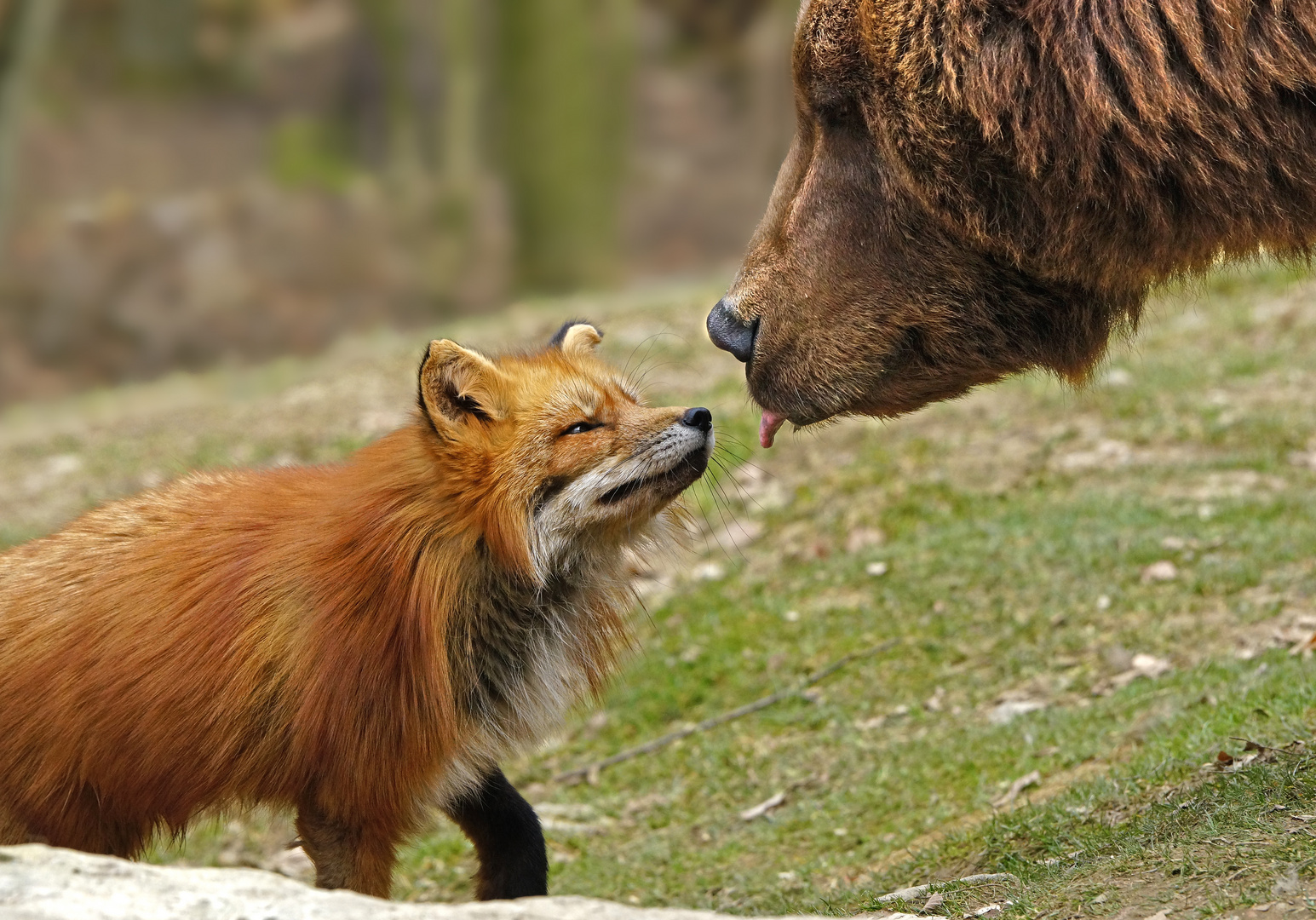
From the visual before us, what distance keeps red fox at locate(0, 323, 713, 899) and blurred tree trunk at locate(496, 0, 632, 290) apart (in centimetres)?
2071

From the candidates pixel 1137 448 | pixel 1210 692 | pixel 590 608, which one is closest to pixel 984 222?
pixel 590 608

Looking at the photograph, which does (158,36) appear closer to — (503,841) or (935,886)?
(503,841)

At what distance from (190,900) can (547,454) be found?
187 centimetres

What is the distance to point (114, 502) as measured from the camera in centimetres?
545

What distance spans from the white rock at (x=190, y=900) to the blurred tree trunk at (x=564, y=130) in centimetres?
2239

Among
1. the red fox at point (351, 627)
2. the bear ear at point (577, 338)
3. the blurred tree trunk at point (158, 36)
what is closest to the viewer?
the red fox at point (351, 627)

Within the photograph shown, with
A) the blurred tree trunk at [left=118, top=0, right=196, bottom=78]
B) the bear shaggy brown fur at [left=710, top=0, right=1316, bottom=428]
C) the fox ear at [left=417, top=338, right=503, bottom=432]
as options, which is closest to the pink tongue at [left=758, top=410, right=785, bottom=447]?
the bear shaggy brown fur at [left=710, top=0, right=1316, bottom=428]

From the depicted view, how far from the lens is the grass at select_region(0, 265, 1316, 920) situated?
505 cm

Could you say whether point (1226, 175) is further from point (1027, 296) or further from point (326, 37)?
point (326, 37)

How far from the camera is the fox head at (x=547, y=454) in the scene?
4.70 metres

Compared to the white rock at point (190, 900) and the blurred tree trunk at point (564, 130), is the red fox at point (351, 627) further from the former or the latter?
the blurred tree trunk at point (564, 130)

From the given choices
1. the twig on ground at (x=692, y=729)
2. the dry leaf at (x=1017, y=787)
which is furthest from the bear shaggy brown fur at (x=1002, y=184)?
the twig on ground at (x=692, y=729)

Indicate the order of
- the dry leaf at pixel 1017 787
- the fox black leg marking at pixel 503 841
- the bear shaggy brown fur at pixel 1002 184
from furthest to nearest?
1. the dry leaf at pixel 1017 787
2. the fox black leg marking at pixel 503 841
3. the bear shaggy brown fur at pixel 1002 184

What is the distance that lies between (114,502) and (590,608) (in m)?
1.78
